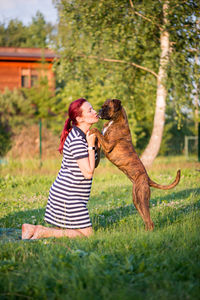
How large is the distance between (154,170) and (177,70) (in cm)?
342

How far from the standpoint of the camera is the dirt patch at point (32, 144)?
13938mm

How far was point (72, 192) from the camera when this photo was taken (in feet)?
13.3

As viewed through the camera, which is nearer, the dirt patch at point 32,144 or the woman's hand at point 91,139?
the woman's hand at point 91,139

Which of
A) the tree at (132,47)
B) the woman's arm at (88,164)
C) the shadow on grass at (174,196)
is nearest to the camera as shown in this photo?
the woman's arm at (88,164)

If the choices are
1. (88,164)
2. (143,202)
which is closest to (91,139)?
(88,164)

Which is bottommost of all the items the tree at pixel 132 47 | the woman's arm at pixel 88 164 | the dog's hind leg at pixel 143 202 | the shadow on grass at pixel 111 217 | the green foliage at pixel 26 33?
the shadow on grass at pixel 111 217

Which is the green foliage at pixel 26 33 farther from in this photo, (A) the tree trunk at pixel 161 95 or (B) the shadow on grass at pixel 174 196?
(B) the shadow on grass at pixel 174 196

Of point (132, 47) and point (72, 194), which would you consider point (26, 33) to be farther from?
point (72, 194)

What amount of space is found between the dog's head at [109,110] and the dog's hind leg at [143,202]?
92 cm

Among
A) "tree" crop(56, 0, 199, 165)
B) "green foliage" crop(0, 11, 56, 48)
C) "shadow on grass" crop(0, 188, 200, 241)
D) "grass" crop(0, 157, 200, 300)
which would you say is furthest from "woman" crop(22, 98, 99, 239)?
"green foliage" crop(0, 11, 56, 48)

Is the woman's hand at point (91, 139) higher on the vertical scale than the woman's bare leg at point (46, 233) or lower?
higher

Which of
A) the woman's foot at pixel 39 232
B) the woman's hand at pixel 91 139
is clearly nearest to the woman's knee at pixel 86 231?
the woman's foot at pixel 39 232

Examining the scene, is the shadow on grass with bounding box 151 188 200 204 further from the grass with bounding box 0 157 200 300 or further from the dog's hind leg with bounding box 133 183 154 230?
the dog's hind leg with bounding box 133 183 154 230

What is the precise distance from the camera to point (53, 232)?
403 cm
